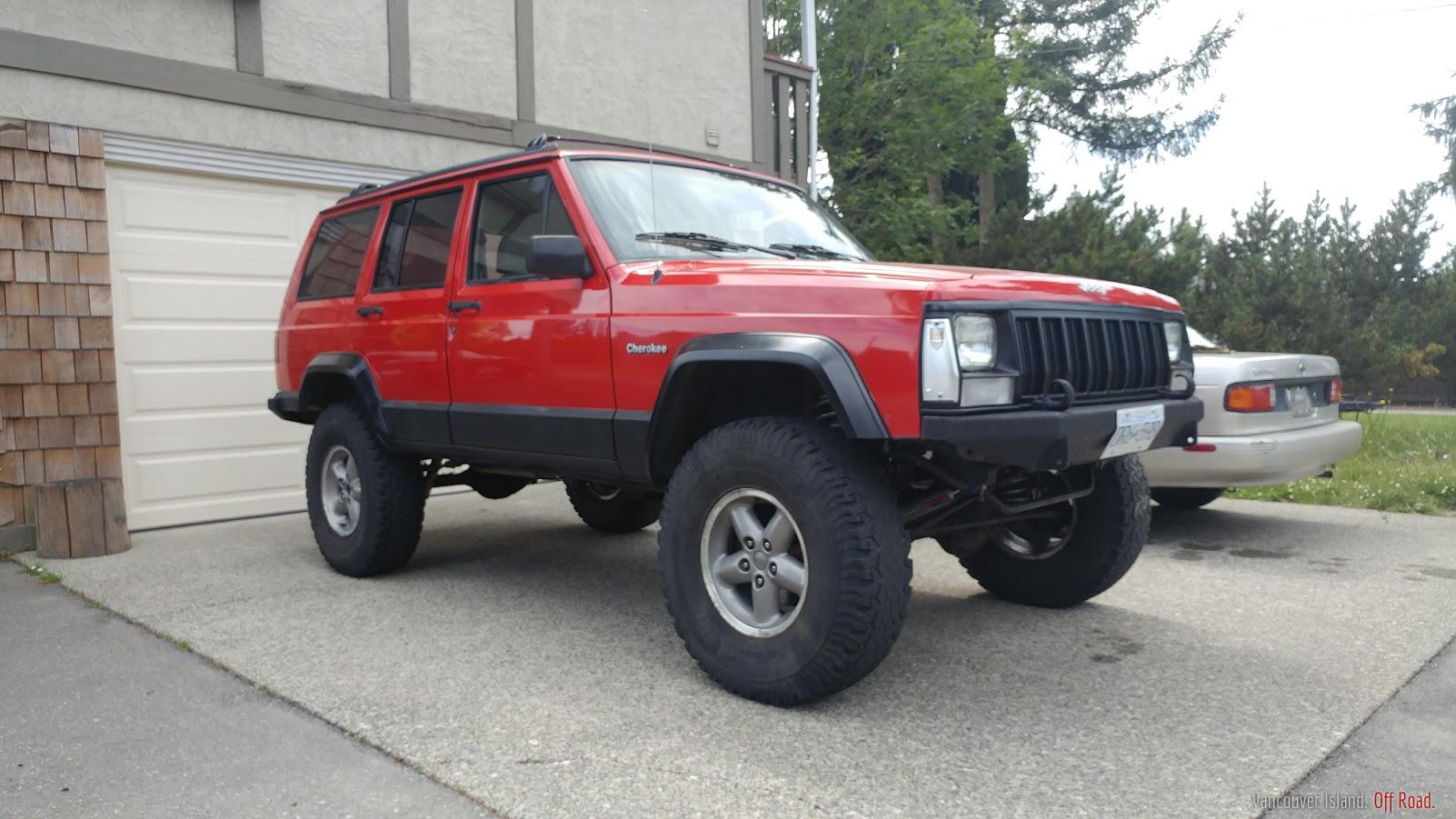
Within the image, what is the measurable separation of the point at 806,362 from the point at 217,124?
5373 mm

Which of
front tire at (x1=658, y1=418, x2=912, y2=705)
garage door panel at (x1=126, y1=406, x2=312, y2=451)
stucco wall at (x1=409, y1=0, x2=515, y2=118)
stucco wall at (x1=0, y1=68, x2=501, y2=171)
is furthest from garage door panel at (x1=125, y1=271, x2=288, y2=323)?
front tire at (x1=658, y1=418, x2=912, y2=705)

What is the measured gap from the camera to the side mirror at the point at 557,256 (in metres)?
3.93

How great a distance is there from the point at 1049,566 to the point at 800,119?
8.64m

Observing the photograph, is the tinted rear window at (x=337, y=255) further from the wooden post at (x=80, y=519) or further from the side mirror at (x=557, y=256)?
the side mirror at (x=557, y=256)

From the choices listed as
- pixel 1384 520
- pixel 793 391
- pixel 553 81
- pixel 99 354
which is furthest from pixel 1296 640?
pixel 553 81

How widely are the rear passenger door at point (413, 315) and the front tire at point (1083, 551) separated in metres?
2.37

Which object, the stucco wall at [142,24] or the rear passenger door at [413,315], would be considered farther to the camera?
the stucco wall at [142,24]

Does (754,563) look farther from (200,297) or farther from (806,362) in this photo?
(200,297)

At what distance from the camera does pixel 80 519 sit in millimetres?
6035

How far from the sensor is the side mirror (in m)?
3.93

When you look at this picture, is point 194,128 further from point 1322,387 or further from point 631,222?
point 1322,387

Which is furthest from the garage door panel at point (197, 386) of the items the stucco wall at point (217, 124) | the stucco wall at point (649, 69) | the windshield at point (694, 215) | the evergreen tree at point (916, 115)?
the evergreen tree at point (916, 115)

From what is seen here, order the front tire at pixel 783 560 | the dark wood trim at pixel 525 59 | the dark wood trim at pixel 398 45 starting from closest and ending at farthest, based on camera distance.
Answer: the front tire at pixel 783 560
the dark wood trim at pixel 398 45
the dark wood trim at pixel 525 59

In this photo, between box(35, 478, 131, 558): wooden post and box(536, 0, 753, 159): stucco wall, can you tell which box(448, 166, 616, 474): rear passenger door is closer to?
box(35, 478, 131, 558): wooden post
